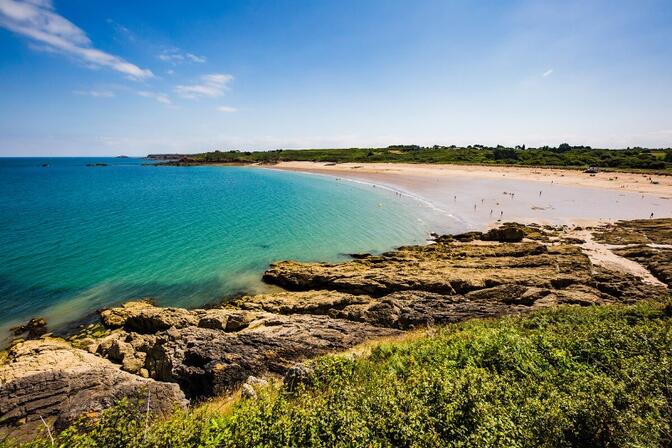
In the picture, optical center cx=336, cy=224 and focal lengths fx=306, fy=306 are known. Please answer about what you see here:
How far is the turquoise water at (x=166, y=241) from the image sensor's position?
26.7m

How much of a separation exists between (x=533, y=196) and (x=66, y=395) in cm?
7966

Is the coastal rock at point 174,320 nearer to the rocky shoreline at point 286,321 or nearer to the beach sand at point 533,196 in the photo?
the rocky shoreline at point 286,321

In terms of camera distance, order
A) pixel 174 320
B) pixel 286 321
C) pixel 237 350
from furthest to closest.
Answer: pixel 174 320, pixel 286 321, pixel 237 350

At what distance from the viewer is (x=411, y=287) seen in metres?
23.7

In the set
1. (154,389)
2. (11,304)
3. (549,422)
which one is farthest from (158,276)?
(549,422)

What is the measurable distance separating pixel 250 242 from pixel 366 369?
30842 mm

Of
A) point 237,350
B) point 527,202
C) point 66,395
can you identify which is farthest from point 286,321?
point 527,202

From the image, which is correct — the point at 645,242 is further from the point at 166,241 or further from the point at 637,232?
the point at 166,241

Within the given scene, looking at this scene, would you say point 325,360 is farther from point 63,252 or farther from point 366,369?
point 63,252

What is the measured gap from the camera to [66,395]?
41.5ft

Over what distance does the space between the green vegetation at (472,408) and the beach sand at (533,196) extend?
119 ft

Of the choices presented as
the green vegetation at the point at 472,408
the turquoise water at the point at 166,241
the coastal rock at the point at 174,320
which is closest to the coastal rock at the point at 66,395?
the green vegetation at the point at 472,408

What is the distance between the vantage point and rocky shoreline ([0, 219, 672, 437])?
12727 millimetres

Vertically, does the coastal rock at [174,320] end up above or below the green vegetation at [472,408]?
below
